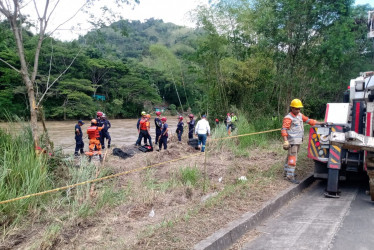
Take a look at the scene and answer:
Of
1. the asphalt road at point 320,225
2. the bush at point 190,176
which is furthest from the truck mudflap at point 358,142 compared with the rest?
the bush at point 190,176

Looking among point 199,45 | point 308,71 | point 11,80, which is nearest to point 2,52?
point 11,80

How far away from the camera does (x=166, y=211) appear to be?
176 inches

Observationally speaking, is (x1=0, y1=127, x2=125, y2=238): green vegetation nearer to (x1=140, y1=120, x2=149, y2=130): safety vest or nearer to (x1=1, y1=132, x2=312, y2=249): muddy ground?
(x1=1, y1=132, x2=312, y2=249): muddy ground

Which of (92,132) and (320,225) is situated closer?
(320,225)

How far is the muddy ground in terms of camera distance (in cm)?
340

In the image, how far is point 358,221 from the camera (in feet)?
14.4

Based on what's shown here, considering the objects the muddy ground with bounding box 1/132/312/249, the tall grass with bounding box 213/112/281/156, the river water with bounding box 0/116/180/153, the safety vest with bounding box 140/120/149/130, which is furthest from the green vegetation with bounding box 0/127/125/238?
the safety vest with bounding box 140/120/149/130

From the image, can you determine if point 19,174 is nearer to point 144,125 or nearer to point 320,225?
point 320,225

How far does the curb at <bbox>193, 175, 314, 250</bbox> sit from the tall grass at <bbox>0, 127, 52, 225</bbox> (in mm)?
2282

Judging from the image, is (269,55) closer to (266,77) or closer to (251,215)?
(266,77)

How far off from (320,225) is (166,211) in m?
2.08

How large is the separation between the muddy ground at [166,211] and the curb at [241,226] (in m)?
0.09

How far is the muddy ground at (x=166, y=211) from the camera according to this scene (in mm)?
3400

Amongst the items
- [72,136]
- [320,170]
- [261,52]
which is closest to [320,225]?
[320,170]
